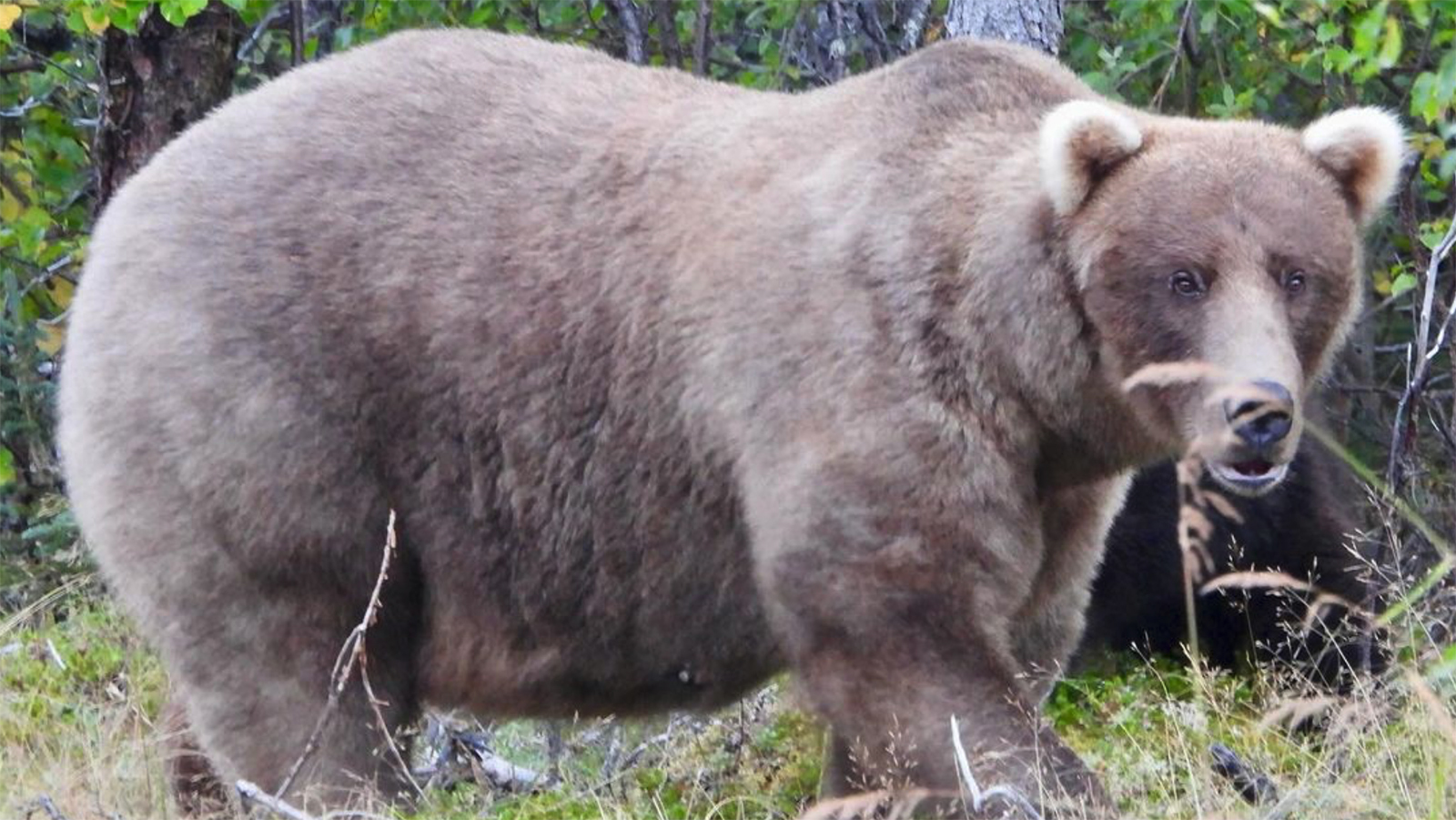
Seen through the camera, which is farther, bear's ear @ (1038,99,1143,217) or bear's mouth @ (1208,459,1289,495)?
bear's ear @ (1038,99,1143,217)

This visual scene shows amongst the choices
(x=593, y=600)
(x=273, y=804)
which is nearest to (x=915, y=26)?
(x=593, y=600)

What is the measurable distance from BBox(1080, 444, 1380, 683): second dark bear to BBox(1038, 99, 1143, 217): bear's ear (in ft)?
9.15

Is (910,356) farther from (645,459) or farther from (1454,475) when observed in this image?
(1454,475)

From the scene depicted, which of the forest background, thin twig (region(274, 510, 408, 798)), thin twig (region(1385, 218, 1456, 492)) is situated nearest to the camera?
thin twig (region(274, 510, 408, 798))

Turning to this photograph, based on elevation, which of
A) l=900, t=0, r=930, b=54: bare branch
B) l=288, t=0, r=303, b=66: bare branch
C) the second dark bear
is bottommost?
the second dark bear

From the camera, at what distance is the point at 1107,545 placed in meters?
8.01

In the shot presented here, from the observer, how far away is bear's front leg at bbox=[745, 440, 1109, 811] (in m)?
4.87

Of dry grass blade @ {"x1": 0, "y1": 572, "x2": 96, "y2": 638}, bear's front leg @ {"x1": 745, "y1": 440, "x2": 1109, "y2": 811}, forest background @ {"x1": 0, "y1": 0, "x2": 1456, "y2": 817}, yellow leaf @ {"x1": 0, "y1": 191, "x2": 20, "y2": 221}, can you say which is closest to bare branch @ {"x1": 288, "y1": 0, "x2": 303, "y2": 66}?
forest background @ {"x1": 0, "y1": 0, "x2": 1456, "y2": 817}

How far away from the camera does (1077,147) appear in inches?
193

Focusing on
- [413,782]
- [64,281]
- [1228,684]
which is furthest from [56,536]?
[1228,684]

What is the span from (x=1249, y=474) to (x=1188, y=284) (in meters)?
0.42

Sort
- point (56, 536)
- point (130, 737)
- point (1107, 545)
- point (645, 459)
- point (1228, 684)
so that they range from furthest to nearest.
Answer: point (56, 536), point (1107, 545), point (1228, 684), point (130, 737), point (645, 459)

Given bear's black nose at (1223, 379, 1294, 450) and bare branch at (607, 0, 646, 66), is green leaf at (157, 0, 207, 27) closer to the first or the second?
bare branch at (607, 0, 646, 66)

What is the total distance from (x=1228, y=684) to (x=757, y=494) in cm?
260
